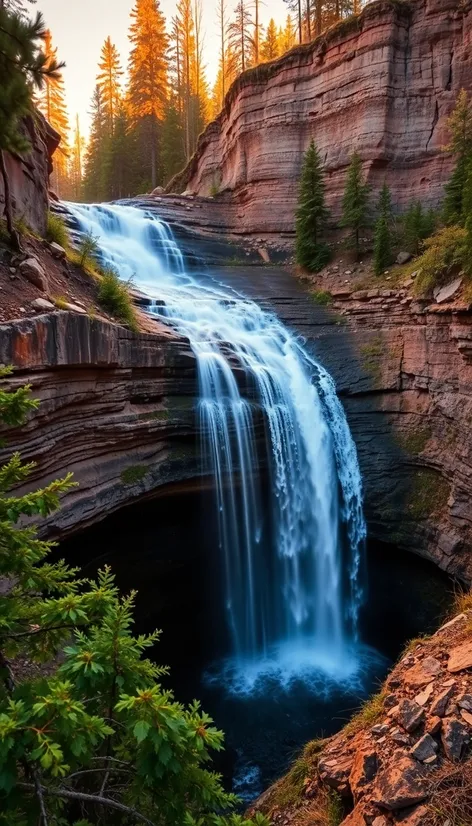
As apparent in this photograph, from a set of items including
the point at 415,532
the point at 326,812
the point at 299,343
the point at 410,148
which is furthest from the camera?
the point at 410,148

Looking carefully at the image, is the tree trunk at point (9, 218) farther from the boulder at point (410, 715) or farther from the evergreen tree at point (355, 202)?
the evergreen tree at point (355, 202)

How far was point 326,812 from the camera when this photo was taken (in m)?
4.27

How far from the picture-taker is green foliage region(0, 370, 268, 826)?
243 cm

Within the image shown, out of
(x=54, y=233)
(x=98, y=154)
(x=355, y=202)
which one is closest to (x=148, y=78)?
(x=98, y=154)

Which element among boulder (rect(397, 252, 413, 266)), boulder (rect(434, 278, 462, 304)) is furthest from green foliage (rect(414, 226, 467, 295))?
Answer: boulder (rect(397, 252, 413, 266))

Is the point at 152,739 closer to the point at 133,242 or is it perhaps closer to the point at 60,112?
the point at 133,242

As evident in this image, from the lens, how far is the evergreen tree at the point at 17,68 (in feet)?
13.5

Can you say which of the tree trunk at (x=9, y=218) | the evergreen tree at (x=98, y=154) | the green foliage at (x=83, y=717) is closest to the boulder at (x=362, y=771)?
the green foliage at (x=83, y=717)

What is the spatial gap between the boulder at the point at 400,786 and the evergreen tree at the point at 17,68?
672 centimetres

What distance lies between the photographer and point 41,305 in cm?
773

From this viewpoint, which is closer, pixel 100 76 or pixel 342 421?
pixel 342 421

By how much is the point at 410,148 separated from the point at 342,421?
12031 millimetres

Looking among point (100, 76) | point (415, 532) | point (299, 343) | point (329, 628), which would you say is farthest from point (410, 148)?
point (100, 76)

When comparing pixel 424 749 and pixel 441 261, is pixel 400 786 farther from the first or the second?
pixel 441 261
